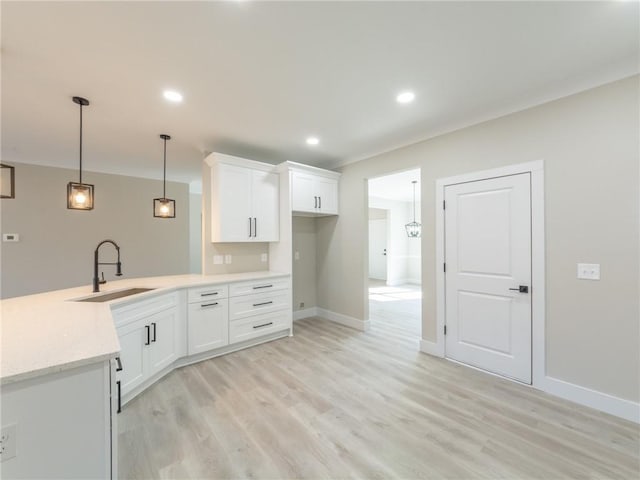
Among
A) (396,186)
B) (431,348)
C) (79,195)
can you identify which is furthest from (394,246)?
(79,195)

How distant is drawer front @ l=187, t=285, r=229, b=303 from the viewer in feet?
10.3

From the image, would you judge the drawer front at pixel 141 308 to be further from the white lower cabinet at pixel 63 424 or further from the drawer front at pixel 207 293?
the white lower cabinet at pixel 63 424

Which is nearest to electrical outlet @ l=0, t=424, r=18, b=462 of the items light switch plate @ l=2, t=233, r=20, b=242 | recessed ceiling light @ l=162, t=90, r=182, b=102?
recessed ceiling light @ l=162, t=90, r=182, b=102

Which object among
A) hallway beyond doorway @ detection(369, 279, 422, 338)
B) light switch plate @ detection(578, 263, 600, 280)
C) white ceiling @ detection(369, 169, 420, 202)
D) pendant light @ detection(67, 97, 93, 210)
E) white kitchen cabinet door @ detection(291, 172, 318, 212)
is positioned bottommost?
hallway beyond doorway @ detection(369, 279, 422, 338)

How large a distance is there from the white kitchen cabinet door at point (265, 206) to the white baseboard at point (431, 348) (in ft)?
8.02

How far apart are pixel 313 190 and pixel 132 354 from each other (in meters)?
3.02

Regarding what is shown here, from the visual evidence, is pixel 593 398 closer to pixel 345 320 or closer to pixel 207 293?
pixel 345 320

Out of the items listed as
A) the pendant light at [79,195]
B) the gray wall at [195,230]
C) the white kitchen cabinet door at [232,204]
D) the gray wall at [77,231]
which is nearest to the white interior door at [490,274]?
the white kitchen cabinet door at [232,204]

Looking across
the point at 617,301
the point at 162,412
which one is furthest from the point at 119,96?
the point at 617,301

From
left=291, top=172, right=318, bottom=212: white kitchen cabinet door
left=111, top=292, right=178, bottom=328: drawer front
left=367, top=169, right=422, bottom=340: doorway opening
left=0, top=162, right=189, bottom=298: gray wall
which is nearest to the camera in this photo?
left=111, top=292, right=178, bottom=328: drawer front

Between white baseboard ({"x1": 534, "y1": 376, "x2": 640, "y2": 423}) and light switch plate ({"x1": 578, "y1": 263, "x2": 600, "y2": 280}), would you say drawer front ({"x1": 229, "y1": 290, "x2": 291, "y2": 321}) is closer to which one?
white baseboard ({"x1": 534, "y1": 376, "x2": 640, "y2": 423})

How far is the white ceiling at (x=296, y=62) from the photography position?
1624mm

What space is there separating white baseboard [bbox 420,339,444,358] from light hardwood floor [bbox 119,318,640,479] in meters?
0.22

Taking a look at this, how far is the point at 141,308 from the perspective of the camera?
2.53 m
